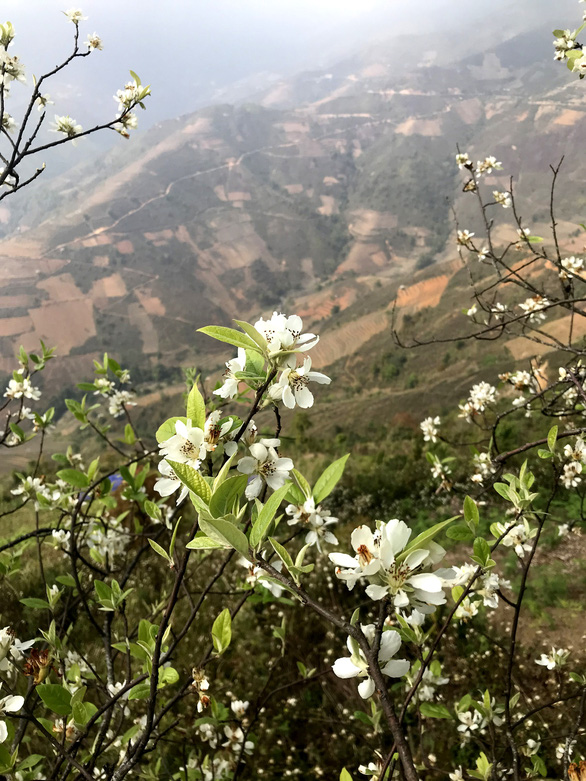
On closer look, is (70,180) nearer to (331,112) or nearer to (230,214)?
(230,214)

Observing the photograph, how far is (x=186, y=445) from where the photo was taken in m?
0.67

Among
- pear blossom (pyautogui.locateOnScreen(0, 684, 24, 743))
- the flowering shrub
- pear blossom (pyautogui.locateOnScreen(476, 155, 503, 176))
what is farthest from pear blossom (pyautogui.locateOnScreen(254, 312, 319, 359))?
pear blossom (pyautogui.locateOnScreen(476, 155, 503, 176))

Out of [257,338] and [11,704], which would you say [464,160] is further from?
[11,704]

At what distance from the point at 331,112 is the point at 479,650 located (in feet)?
325

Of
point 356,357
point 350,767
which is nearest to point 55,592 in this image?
point 350,767

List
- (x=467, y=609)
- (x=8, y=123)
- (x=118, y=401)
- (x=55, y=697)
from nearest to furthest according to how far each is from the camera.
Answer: (x=55, y=697), (x=467, y=609), (x=8, y=123), (x=118, y=401)

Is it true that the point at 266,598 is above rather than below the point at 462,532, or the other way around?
below

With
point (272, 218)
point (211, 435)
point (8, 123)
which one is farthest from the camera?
point (272, 218)

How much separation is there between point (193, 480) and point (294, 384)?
9.1 inches

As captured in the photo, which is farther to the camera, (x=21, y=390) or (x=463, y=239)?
(x=463, y=239)

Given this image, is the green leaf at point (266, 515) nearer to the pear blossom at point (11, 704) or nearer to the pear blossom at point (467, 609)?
the pear blossom at point (11, 704)

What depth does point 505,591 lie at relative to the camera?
14.2 feet

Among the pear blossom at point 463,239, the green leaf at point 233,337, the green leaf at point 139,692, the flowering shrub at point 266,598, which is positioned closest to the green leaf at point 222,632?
the flowering shrub at point 266,598

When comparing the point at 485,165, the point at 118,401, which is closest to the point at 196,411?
the point at 118,401
